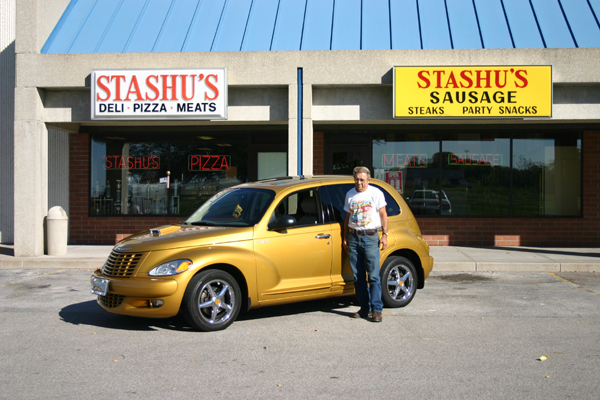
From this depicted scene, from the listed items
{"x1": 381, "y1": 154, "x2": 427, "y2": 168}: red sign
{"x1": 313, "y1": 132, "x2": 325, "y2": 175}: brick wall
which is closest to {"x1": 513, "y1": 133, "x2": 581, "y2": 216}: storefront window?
{"x1": 381, "y1": 154, "x2": 427, "y2": 168}: red sign

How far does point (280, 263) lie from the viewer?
6.67m

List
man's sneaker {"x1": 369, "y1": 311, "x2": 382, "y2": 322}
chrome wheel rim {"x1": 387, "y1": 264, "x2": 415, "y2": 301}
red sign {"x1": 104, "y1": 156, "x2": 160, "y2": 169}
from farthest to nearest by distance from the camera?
red sign {"x1": 104, "y1": 156, "x2": 160, "y2": 169}
chrome wheel rim {"x1": 387, "y1": 264, "x2": 415, "y2": 301}
man's sneaker {"x1": 369, "y1": 311, "x2": 382, "y2": 322}

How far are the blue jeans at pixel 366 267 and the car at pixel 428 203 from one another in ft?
27.5

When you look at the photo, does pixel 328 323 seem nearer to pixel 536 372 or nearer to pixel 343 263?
pixel 343 263

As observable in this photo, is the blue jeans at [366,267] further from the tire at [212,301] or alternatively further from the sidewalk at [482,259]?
the sidewalk at [482,259]

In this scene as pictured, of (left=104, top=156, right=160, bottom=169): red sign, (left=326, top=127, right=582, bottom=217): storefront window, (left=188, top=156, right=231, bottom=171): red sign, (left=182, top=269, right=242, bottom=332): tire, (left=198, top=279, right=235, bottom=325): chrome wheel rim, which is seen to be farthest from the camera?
(left=104, top=156, right=160, bottom=169): red sign

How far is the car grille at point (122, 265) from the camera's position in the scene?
6199 mm

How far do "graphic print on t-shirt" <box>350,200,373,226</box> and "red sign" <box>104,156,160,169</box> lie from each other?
986 centimetres

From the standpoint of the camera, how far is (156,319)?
22.5ft

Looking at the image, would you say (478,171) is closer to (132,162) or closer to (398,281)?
→ (398,281)

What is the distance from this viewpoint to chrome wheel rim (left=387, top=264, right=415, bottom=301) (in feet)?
24.4

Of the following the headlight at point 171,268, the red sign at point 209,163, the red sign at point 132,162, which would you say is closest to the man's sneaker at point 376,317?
the headlight at point 171,268

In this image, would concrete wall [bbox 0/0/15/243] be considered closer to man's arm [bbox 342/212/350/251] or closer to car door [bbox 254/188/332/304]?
car door [bbox 254/188/332/304]

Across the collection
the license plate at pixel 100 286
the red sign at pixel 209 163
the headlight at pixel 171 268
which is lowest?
the license plate at pixel 100 286
